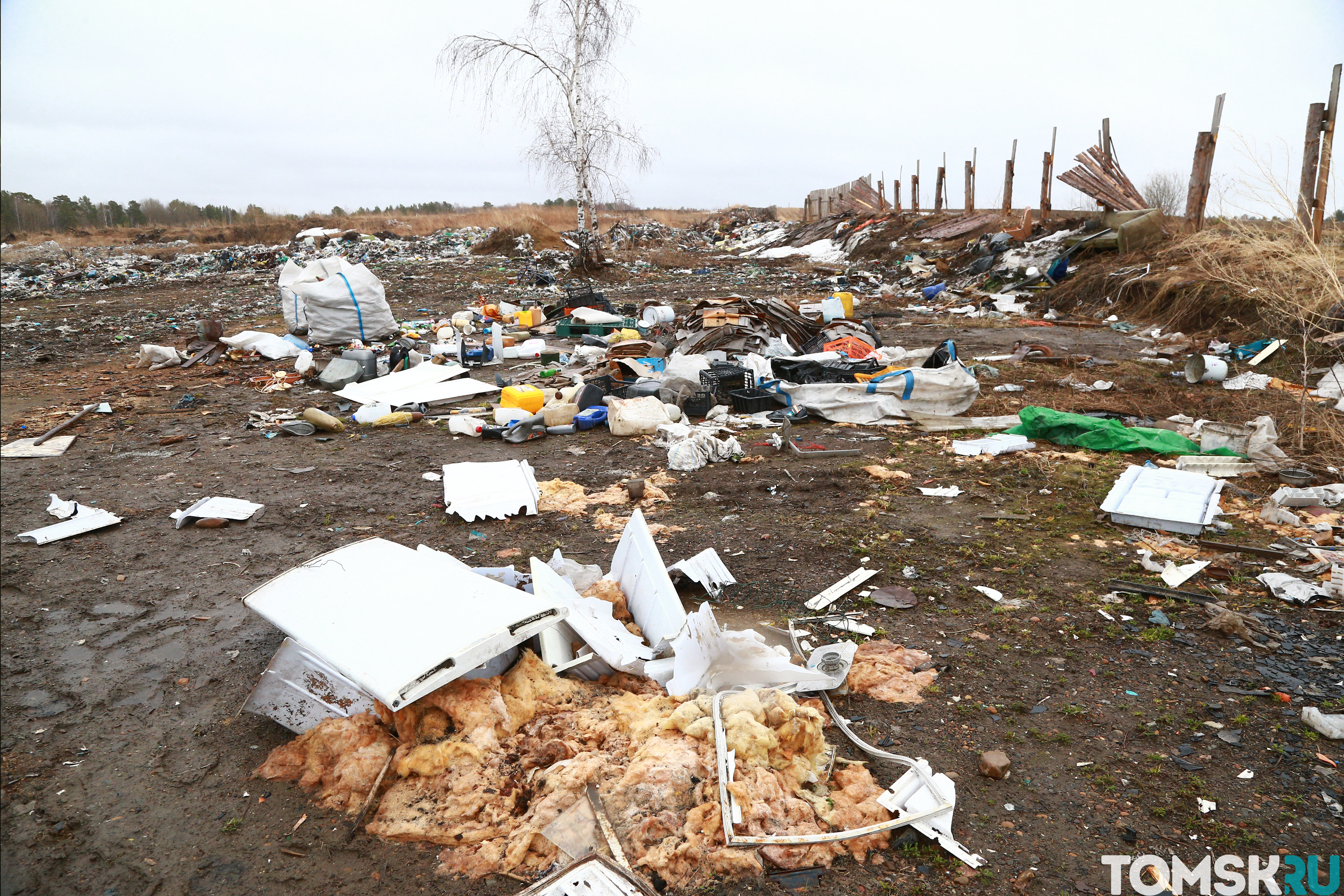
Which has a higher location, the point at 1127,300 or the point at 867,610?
the point at 1127,300

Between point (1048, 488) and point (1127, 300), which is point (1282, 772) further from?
point (1127, 300)

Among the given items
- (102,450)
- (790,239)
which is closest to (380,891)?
(102,450)

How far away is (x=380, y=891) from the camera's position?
6.39ft

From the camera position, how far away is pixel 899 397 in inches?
255

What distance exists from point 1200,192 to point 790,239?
16.7 meters

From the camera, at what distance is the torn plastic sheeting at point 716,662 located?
101 inches

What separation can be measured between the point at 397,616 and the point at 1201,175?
572 inches

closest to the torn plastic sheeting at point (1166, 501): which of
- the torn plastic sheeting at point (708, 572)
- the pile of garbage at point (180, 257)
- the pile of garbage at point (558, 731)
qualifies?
the pile of garbage at point (558, 731)

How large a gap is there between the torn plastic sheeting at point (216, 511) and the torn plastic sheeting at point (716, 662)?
10.4 feet

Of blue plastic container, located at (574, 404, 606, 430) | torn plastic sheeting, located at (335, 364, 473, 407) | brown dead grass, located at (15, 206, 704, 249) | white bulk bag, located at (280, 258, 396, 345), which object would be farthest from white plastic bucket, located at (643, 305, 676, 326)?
brown dead grass, located at (15, 206, 704, 249)

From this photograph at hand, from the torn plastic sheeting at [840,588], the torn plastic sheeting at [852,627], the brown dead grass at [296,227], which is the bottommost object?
the torn plastic sheeting at [852,627]

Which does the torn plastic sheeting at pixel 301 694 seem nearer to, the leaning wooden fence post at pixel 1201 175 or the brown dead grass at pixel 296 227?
the leaning wooden fence post at pixel 1201 175

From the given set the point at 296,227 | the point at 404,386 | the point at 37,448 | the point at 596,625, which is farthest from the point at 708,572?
the point at 296,227

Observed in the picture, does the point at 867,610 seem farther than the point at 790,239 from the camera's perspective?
No
